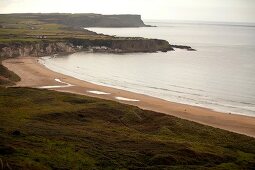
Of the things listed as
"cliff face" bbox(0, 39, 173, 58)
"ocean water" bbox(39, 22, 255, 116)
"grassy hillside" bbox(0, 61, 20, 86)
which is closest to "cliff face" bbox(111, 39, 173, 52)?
"cliff face" bbox(0, 39, 173, 58)

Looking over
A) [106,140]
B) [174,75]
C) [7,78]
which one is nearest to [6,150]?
[106,140]

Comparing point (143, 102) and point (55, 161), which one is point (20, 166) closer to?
point (55, 161)

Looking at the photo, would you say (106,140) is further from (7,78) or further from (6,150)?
(7,78)

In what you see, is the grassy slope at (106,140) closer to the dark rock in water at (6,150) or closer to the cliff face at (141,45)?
the dark rock in water at (6,150)

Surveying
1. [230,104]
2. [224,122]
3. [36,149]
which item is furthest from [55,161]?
→ [230,104]

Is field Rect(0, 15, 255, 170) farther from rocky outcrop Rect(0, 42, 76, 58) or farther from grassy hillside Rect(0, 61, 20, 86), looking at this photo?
rocky outcrop Rect(0, 42, 76, 58)
